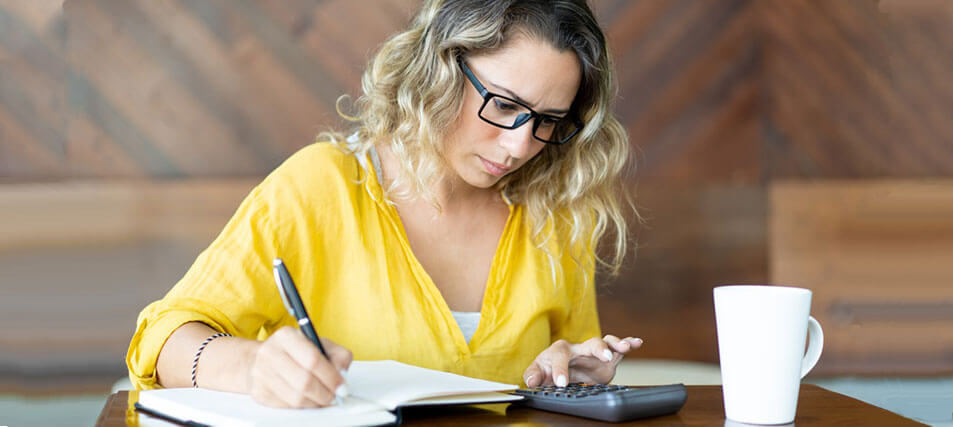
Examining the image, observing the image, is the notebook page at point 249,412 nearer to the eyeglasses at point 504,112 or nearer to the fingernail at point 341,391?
the fingernail at point 341,391

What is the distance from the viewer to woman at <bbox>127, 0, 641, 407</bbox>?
48.5 inches

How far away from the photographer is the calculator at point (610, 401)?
0.85m

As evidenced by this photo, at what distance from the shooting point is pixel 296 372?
80 cm

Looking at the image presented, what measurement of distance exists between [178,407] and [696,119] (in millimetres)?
1985

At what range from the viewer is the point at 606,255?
2391mm

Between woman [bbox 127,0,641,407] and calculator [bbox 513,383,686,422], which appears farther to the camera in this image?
woman [bbox 127,0,641,407]

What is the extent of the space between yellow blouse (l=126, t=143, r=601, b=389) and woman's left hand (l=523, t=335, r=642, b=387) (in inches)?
7.9


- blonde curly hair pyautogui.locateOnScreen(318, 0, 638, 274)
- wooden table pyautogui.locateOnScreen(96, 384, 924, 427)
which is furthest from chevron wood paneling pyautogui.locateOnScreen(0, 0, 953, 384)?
wooden table pyautogui.locateOnScreen(96, 384, 924, 427)

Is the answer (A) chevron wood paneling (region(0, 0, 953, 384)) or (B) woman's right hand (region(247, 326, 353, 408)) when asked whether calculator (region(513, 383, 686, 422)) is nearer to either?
(B) woman's right hand (region(247, 326, 353, 408))

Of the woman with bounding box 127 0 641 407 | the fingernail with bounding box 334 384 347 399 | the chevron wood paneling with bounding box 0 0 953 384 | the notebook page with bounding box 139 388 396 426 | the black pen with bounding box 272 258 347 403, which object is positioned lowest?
the notebook page with bounding box 139 388 396 426

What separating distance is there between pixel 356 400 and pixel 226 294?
42 cm

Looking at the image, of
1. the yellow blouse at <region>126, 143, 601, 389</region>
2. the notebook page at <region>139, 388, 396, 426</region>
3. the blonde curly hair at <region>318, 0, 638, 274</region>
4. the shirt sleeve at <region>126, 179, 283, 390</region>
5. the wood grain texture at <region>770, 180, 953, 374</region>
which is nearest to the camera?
the notebook page at <region>139, 388, 396, 426</region>

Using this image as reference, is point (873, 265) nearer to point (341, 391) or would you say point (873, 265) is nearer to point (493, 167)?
point (493, 167)

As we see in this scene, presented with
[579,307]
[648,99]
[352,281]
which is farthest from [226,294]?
[648,99]
